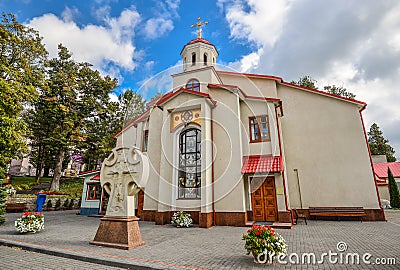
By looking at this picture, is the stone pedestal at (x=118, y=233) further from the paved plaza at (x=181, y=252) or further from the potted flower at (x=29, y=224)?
the potted flower at (x=29, y=224)

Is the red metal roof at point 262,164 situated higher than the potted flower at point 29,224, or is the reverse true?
the red metal roof at point 262,164

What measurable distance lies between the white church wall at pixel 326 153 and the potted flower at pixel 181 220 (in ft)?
22.3

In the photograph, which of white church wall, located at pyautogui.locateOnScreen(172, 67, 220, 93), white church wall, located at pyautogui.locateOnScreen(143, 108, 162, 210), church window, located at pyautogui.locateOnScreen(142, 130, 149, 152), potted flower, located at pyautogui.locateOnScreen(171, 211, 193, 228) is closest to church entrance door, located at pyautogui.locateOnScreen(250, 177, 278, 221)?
potted flower, located at pyautogui.locateOnScreen(171, 211, 193, 228)

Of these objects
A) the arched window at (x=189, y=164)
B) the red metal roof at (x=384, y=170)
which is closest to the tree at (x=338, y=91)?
the red metal roof at (x=384, y=170)

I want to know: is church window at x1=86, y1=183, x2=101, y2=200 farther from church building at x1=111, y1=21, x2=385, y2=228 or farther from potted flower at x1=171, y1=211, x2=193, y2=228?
potted flower at x1=171, y1=211, x2=193, y2=228

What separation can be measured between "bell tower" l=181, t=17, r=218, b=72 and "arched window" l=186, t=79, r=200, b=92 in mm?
2595

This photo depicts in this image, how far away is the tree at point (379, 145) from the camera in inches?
1458

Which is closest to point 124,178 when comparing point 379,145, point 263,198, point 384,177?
point 263,198

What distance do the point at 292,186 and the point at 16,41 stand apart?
20.5 m

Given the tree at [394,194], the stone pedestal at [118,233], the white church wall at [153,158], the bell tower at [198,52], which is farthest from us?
the tree at [394,194]

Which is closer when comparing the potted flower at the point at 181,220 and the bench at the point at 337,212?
the potted flower at the point at 181,220

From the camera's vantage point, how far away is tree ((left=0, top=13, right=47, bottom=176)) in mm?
10250

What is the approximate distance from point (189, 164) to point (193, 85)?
5.43 meters

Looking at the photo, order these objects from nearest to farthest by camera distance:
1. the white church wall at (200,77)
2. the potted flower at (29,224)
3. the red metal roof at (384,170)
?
the potted flower at (29,224) < the white church wall at (200,77) < the red metal roof at (384,170)
